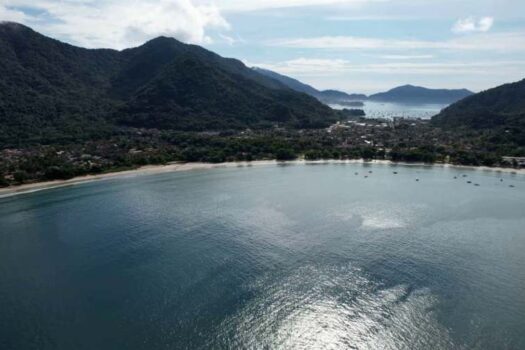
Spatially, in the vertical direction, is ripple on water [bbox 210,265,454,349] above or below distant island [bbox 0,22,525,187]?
below

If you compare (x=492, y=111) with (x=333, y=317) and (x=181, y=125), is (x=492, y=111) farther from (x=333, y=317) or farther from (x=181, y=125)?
(x=333, y=317)

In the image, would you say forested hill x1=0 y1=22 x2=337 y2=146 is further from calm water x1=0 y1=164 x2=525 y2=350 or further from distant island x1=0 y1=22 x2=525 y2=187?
calm water x1=0 y1=164 x2=525 y2=350

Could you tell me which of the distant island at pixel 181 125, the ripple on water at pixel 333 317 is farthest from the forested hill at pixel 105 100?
the ripple on water at pixel 333 317

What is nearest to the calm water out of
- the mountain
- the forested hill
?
the forested hill

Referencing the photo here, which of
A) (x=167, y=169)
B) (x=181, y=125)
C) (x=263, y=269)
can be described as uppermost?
(x=181, y=125)

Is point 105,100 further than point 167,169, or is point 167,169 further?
point 105,100

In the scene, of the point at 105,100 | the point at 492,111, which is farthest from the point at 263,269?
the point at 492,111
